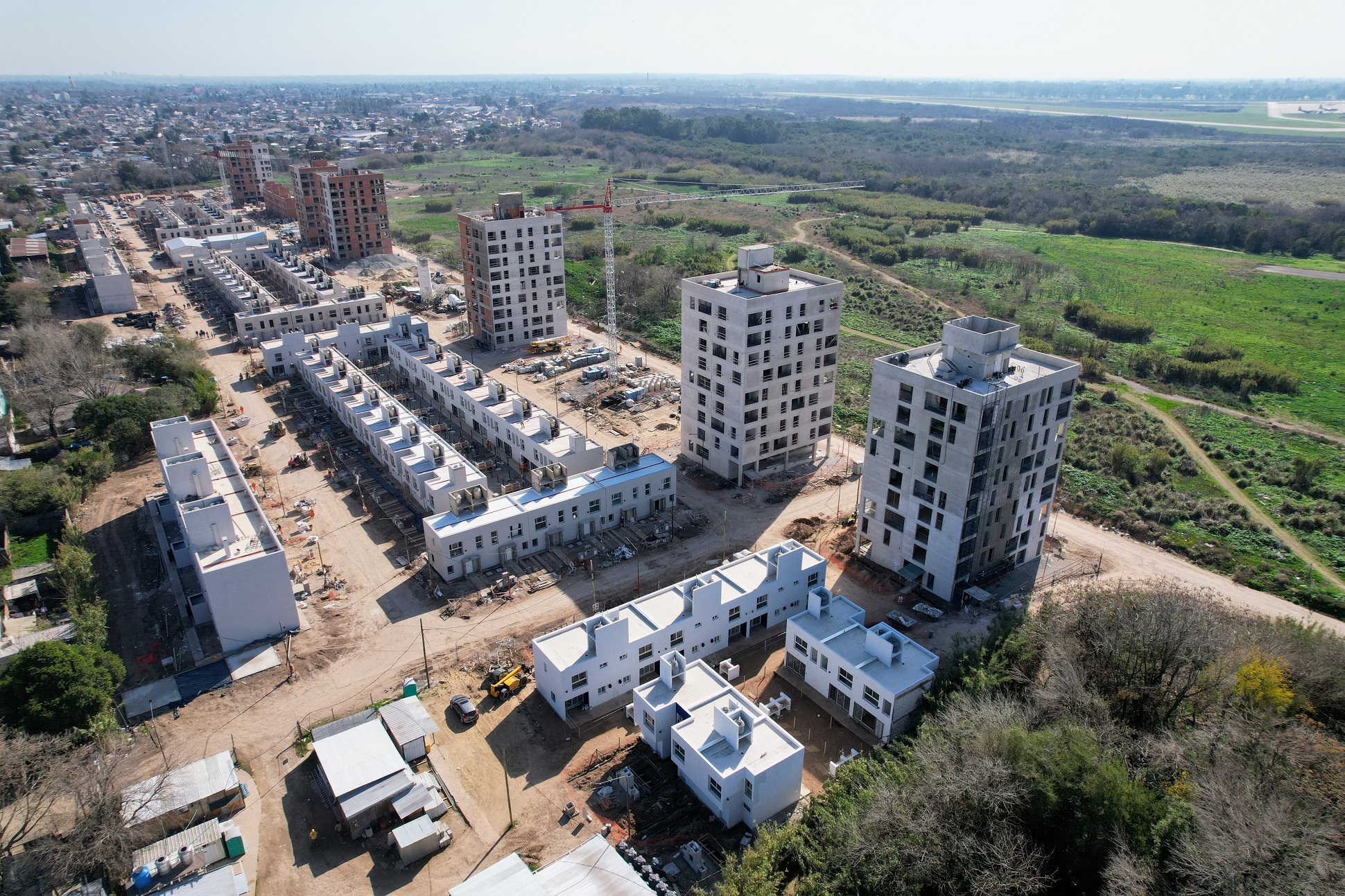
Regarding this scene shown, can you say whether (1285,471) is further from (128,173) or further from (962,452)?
(128,173)

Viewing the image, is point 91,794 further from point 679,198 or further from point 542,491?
point 679,198

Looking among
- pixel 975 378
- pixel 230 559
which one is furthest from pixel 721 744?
pixel 230 559

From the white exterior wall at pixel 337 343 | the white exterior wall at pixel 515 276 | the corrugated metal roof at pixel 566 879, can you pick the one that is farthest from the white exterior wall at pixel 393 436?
the corrugated metal roof at pixel 566 879

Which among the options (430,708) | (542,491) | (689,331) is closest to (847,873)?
(430,708)

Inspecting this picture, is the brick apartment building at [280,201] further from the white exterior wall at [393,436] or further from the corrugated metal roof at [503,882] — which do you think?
the corrugated metal roof at [503,882]

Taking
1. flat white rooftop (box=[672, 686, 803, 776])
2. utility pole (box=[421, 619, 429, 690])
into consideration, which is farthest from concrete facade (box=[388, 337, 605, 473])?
flat white rooftop (box=[672, 686, 803, 776])
